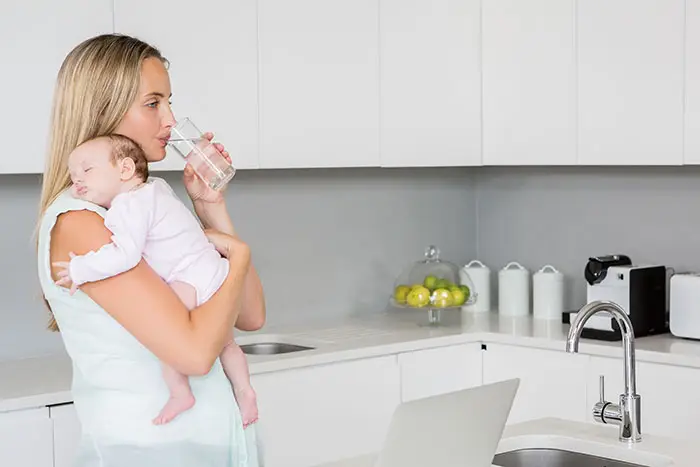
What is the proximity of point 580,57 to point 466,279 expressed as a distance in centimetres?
86

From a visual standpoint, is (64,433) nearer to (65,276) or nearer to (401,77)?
(65,276)

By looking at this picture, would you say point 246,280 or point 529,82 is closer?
point 246,280

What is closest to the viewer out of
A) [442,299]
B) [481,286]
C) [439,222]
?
[442,299]

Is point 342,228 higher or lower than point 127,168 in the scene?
lower

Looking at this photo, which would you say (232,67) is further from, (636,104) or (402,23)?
(636,104)

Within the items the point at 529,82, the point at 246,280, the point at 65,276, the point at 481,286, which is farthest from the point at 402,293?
the point at 65,276

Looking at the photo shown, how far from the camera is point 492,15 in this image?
13.4ft

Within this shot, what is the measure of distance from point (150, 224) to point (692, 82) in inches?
87.5

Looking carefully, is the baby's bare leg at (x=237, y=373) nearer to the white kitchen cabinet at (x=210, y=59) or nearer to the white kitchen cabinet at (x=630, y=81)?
the white kitchen cabinet at (x=210, y=59)

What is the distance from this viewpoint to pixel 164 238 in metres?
1.91

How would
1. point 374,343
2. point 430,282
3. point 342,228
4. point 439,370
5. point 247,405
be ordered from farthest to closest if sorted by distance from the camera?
point 342,228 → point 430,282 → point 439,370 → point 374,343 → point 247,405

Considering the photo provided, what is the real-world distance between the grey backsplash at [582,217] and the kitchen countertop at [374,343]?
32 cm

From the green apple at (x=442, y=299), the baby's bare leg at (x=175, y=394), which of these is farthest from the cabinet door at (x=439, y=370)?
the baby's bare leg at (x=175, y=394)

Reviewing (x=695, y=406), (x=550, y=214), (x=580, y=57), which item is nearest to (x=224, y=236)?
(x=695, y=406)
